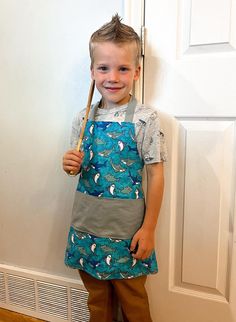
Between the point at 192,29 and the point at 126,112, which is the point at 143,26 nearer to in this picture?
the point at 192,29

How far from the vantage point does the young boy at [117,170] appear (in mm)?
812

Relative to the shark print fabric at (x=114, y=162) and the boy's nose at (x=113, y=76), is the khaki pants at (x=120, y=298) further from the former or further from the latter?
the boy's nose at (x=113, y=76)

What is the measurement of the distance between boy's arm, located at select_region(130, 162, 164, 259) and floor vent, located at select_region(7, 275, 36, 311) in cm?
56

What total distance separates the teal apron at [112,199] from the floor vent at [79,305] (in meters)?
0.28

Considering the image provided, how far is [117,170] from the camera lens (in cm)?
84

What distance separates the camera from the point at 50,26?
1009 millimetres

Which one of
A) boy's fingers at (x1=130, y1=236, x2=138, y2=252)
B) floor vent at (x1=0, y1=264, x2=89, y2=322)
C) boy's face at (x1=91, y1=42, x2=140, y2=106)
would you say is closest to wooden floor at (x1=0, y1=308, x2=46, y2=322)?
floor vent at (x1=0, y1=264, x2=89, y2=322)

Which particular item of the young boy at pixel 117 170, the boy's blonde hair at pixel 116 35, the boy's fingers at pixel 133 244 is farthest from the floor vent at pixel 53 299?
the boy's blonde hair at pixel 116 35

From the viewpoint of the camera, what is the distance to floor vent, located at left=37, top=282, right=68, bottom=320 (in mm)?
1140

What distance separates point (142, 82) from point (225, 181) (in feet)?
1.23

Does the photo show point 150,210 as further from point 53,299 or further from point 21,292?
point 21,292

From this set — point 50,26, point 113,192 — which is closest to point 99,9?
point 50,26

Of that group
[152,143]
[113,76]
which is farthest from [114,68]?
[152,143]

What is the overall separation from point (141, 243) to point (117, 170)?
207 mm
